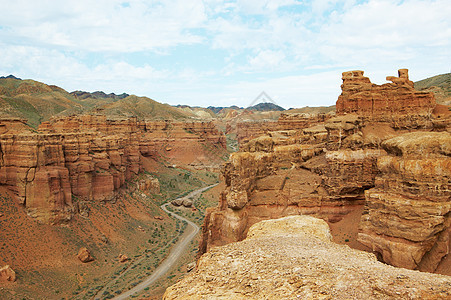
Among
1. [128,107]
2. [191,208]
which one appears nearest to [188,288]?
[191,208]

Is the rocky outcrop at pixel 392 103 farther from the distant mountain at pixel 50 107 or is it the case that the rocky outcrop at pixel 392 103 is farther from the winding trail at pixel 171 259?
the distant mountain at pixel 50 107

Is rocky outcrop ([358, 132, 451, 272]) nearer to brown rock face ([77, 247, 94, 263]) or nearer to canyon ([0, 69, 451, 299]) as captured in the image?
canyon ([0, 69, 451, 299])

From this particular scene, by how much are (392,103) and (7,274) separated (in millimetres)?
33101

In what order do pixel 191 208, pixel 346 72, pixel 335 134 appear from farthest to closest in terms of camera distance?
pixel 191 208
pixel 346 72
pixel 335 134

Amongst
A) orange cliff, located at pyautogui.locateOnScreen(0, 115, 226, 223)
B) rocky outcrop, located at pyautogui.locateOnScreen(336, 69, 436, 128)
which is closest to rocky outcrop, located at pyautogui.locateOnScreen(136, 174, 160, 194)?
orange cliff, located at pyautogui.locateOnScreen(0, 115, 226, 223)

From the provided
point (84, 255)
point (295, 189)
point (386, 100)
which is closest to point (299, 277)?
point (295, 189)

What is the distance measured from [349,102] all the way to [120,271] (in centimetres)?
2614

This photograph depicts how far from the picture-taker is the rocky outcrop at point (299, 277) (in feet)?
30.7

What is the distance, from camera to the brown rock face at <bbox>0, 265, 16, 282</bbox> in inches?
976

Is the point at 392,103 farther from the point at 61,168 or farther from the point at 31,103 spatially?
the point at 31,103

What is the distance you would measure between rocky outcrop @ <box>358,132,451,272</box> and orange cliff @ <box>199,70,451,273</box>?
4 cm

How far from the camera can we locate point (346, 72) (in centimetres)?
3372

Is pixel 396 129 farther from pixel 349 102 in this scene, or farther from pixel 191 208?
pixel 191 208

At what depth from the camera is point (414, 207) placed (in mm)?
16969
